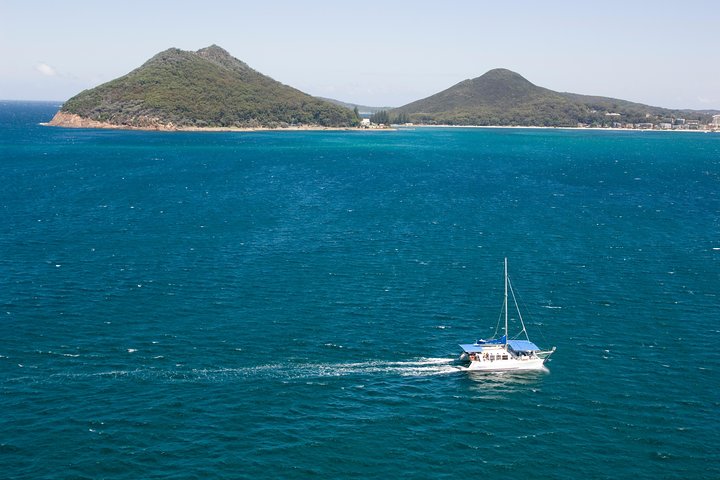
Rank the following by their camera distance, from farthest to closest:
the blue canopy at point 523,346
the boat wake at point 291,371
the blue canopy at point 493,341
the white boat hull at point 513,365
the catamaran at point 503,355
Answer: the blue canopy at point 493,341 < the blue canopy at point 523,346 < the white boat hull at point 513,365 < the catamaran at point 503,355 < the boat wake at point 291,371

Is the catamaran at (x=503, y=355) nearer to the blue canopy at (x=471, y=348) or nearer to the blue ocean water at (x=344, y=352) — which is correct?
the blue canopy at (x=471, y=348)

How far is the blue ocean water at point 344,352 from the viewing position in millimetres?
59594

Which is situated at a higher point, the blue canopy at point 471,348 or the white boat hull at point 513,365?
the blue canopy at point 471,348

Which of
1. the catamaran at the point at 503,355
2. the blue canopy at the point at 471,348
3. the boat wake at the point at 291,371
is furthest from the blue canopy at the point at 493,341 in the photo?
the boat wake at the point at 291,371

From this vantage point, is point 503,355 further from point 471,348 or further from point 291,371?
point 291,371

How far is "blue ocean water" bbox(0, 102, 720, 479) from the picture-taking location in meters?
59.6

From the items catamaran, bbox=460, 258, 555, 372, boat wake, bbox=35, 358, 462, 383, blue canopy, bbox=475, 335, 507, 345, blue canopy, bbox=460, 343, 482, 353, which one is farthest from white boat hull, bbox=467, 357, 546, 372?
boat wake, bbox=35, 358, 462, 383

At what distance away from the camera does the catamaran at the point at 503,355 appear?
7719 centimetres

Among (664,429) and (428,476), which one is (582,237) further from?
(428,476)

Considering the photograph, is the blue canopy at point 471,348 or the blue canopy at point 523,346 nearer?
the blue canopy at point 471,348

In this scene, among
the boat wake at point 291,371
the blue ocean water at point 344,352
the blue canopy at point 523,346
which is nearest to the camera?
the blue ocean water at point 344,352

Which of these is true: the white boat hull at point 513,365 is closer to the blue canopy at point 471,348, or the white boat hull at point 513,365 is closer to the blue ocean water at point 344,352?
the blue ocean water at point 344,352

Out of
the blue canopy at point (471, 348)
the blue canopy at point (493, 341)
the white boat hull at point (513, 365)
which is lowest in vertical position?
the white boat hull at point (513, 365)

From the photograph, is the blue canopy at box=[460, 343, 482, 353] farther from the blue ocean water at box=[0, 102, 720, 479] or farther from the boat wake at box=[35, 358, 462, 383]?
the blue ocean water at box=[0, 102, 720, 479]
